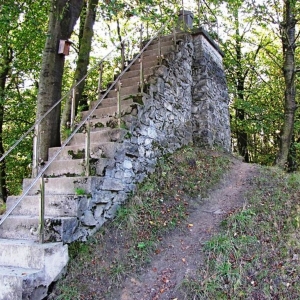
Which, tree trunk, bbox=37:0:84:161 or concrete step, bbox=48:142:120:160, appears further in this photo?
tree trunk, bbox=37:0:84:161

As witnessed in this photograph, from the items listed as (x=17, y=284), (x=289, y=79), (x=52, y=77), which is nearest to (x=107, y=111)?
(x=52, y=77)

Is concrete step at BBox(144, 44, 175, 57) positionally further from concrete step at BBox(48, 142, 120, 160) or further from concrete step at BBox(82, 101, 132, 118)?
concrete step at BBox(48, 142, 120, 160)

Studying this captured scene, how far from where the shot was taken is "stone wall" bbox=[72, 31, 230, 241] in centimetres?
465

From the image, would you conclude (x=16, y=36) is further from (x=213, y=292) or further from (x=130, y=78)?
(x=213, y=292)

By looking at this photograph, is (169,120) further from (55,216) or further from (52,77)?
(55,216)

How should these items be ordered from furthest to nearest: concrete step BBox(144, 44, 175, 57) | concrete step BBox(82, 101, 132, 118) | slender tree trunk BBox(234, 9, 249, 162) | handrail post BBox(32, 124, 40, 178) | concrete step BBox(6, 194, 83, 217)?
slender tree trunk BBox(234, 9, 249, 162), concrete step BBox(144, 44, 175, 57), concrete step BBox(82, 101, 132, 118), handrail post BBox(32, 124, 40, 178), concrete step BBox(6, 194, 83, 217)

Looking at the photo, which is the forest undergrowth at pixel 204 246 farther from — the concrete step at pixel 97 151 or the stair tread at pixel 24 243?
the concrete step at pixel 97 151

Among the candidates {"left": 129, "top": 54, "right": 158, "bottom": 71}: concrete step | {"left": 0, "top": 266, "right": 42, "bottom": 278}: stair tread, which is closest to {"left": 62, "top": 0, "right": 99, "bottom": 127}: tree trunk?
{"left": 129, "top": 54, "right": 158, "bottom": 71}: concrete step

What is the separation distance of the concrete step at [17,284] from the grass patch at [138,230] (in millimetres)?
404

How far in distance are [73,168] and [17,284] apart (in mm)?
1966

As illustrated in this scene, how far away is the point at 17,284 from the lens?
3.14 meters

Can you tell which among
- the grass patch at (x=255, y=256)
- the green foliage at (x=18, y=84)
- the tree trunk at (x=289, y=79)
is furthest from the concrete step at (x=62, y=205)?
the tree trunk at (x=289, y=79)

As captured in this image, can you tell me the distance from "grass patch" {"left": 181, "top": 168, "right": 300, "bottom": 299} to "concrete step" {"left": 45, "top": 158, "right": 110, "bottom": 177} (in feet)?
Answer: 5.99

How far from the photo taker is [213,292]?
3.45 meters
